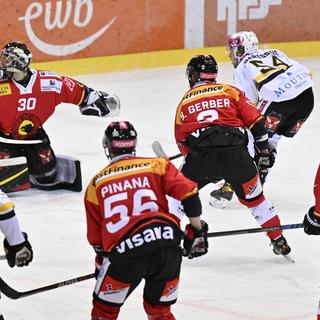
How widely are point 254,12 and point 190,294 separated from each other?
6.72 meters

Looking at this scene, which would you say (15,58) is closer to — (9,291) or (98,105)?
(98,105)

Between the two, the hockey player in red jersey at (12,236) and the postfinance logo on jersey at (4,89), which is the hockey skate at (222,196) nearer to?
the postfinance logo on jersey at (4,89)

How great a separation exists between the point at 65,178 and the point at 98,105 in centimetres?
51

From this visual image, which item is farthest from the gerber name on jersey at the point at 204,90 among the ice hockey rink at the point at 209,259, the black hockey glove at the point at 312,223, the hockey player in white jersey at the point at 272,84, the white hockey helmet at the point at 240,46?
the black hockey glove at the point at 312,223

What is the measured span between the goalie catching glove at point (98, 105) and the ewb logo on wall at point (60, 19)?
3.25 metres

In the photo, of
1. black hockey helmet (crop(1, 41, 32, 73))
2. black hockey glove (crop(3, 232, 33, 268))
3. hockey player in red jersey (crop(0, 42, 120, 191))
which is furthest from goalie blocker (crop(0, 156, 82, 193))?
black hockey glove (crop(3, 232, 33, 268))

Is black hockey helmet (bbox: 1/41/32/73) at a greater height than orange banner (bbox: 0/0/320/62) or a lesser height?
greater

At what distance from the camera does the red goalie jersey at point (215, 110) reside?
5.10 meters

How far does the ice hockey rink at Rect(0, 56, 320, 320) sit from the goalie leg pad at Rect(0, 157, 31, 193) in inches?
3.1

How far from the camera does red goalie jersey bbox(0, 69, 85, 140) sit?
20.5 ft

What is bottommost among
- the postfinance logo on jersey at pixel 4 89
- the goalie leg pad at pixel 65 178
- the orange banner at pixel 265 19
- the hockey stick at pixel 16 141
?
the orange banner at pixel 265 19

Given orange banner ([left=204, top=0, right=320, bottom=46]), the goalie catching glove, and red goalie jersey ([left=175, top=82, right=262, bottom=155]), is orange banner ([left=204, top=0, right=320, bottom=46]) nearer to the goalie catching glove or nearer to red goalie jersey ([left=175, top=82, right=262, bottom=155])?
the goalie catching glove

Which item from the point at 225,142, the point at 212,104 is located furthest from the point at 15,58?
the point at 225,142

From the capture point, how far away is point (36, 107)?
250 inches
